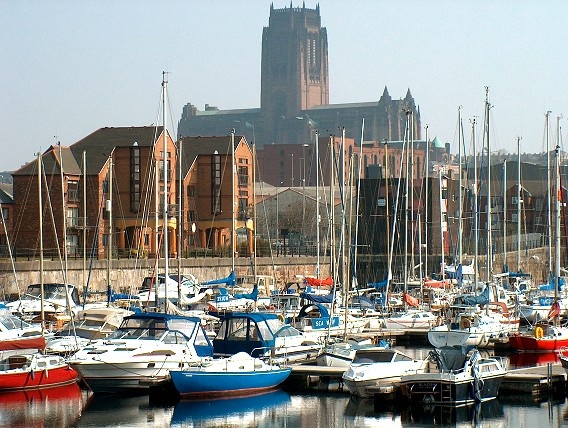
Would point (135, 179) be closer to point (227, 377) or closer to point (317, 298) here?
point (317, 298)

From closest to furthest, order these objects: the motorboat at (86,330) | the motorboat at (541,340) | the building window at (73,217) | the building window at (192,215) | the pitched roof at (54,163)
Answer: the motorboat at (86,330), the motorboat at (541,340), the building window at (73,217), the pitched roof at (54,163), the building window at (192,215)

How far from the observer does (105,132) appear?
298ft

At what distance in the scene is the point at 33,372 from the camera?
1421 inches

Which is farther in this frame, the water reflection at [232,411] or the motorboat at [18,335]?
the motorboat at [18,335]

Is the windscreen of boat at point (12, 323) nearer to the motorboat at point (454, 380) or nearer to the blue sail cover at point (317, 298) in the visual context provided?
the blue sail cover at point (317, 298)

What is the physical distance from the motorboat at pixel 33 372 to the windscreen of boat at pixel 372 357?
9.18m

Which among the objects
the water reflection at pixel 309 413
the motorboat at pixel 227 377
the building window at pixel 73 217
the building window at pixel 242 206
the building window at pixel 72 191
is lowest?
the water reflection at pixel 309 413

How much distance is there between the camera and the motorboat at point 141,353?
35219 millimetres

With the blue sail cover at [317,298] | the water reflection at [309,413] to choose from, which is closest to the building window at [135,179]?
the blue sail cover at [317,298]

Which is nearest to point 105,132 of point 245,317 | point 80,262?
point 80,262

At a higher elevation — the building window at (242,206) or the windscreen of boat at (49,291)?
the building window at (242,206)

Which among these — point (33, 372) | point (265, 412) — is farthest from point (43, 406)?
point (265, 412)

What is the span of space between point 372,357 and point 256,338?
488cm

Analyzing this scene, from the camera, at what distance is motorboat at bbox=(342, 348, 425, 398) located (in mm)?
34594
